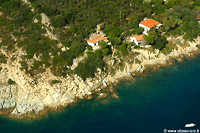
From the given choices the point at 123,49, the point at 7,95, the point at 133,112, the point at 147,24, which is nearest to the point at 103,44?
the point at 123,49

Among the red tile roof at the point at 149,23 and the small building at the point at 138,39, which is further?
the red tile roof at the point at 149,23

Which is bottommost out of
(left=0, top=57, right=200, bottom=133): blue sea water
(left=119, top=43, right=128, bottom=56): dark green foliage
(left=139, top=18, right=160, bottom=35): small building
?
(left=0, top=57, right=200, bottom=133): blue sea water

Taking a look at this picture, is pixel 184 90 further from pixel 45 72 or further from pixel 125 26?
pixel 45 72

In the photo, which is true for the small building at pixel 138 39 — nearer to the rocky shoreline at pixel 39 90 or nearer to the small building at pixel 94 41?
the small building at pixel 94 41

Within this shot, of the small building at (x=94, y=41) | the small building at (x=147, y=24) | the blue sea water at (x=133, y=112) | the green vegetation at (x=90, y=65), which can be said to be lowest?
the blue sea water at (x=133, y=112)

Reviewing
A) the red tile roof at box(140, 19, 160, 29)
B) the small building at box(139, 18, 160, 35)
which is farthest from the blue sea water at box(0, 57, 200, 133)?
the red tile roof at box(140, 19, 160, 29)

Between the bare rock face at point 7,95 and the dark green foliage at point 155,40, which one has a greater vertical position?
the dark green foliage at point 155,40

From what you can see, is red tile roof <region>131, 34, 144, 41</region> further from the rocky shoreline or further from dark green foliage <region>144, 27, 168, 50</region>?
the rocky shoreline

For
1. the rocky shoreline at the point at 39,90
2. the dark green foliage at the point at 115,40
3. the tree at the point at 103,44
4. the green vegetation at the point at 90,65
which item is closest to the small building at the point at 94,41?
the tree at the point at 103,44
